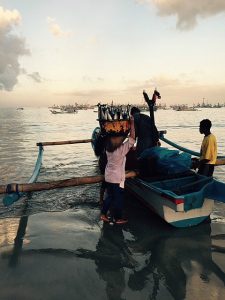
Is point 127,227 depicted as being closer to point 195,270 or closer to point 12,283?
point 195,270

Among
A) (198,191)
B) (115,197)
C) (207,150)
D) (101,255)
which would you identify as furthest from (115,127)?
(101,255)

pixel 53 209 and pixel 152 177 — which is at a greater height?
pixel 152 177

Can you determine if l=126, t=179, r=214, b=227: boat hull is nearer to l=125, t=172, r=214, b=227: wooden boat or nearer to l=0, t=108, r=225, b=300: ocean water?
l=125, t=172, r=214, b=227: wooden boat

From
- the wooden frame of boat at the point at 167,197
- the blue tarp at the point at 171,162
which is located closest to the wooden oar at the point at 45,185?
the wooden frame of boat at the point at 167,197

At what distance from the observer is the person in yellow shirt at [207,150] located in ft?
22.5

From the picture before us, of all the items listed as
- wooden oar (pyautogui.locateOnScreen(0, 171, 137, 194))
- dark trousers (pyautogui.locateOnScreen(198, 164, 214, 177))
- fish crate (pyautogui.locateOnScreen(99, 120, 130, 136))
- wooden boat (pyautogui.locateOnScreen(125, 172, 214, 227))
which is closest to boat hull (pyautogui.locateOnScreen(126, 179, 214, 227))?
wooden boat (pyautogui.locateOnScreen(125, 172, 214, 227))

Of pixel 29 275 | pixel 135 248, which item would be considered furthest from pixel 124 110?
pixel 29 275

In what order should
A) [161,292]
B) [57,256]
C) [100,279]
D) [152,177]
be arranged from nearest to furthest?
[161,292] → [100,279] → [57,256] → [152,177]

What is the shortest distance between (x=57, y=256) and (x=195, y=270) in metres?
2.32

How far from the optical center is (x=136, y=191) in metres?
7.56

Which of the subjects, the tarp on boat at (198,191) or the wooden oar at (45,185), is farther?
the wooden oar at (45,185)

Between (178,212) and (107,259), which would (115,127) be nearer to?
(178,212)

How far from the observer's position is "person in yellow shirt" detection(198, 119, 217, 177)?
6.85 m

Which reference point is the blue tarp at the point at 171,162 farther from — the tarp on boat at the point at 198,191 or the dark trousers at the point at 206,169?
the tarp on boat at the point at 198,191
